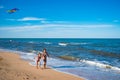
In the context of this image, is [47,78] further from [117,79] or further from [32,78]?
[117,79]

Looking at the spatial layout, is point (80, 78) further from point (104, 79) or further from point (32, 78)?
point (32, 78)

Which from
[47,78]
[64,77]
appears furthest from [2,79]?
[64,77]

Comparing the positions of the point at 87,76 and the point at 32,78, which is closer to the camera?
the point at 32,78

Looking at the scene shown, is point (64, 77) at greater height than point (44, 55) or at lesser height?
lesser

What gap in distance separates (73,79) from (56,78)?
1.07 meters

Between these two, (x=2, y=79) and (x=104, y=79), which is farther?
(x=104, y=79)

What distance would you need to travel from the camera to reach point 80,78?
41.3 ft

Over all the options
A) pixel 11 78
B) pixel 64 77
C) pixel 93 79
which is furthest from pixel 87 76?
pixel 11 78

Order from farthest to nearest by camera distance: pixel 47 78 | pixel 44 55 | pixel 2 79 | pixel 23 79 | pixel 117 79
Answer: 1. pixel 44 55
2. pixel 117 79
3. pixel 47 78
4. pixel 23 79
5. pixel 2 79

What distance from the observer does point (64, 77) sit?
1265cm

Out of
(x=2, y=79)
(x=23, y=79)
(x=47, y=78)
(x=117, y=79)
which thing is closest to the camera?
(x=2, y=79)

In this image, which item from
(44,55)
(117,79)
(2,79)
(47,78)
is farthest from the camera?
(44,55)

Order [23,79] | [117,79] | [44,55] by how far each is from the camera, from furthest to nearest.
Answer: [44,55]
[117,79]
[23,79]

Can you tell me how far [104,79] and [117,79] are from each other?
896mm
